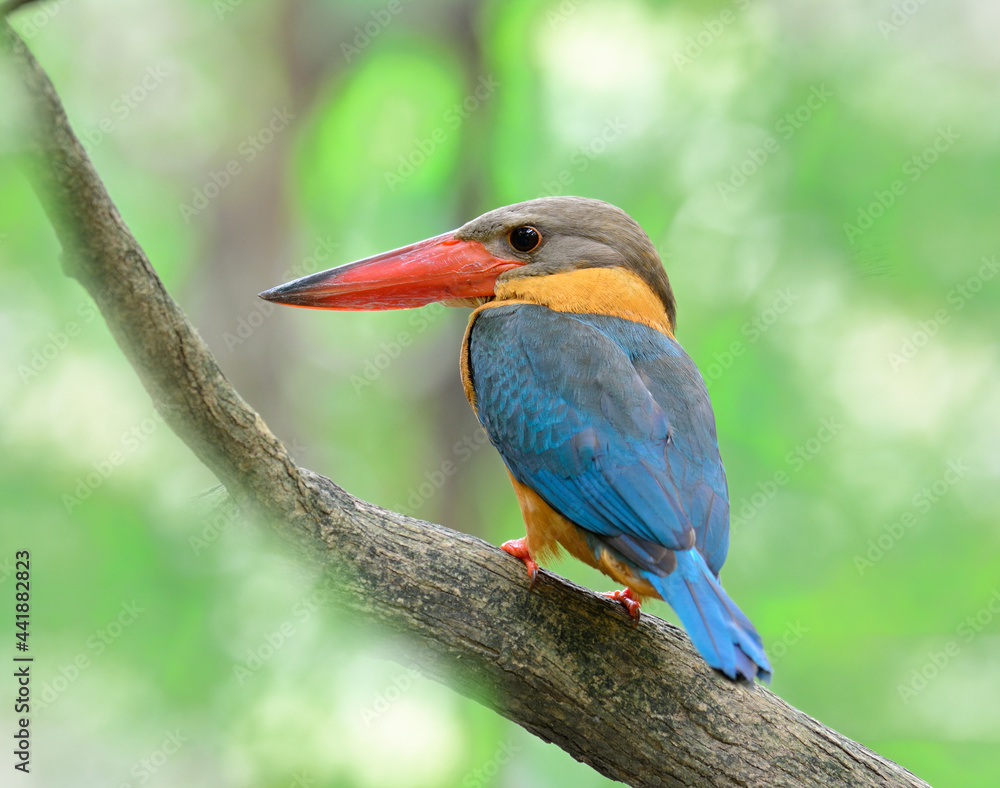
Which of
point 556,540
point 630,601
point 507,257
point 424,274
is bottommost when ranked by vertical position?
point 630,601

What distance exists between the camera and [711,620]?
6.59 ft

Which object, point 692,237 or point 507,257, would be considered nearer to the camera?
point 507,257

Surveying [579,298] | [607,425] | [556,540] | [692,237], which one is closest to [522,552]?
[556,540]

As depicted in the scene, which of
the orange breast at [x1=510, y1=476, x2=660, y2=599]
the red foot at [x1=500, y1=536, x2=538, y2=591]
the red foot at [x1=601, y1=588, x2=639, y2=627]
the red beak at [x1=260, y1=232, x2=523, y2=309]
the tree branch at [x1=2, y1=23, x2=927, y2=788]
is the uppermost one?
the red beak at [x1=260, y1=232, x2=523, y2=309]

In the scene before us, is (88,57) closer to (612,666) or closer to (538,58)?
(538,58)

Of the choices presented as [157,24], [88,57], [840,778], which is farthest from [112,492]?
[157,24]

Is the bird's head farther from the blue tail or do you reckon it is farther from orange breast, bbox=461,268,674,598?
the blue tail

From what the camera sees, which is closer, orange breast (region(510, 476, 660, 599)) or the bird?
the bird

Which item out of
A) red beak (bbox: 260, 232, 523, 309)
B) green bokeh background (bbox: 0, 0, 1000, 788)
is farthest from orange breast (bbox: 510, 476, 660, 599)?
green bokeh background (bbox: 0, 0, 1000, 788)

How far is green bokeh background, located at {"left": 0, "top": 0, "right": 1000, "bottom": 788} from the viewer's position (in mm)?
4977

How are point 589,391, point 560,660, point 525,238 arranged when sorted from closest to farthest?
1. point 560,660
2. point 589,391
3. point 525,238

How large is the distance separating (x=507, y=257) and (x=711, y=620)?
4.95ft

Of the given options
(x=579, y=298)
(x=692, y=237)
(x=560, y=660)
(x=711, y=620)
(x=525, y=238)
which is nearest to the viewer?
(x=711, y=620)

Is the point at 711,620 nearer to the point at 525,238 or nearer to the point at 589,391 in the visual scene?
the point at 589,391
